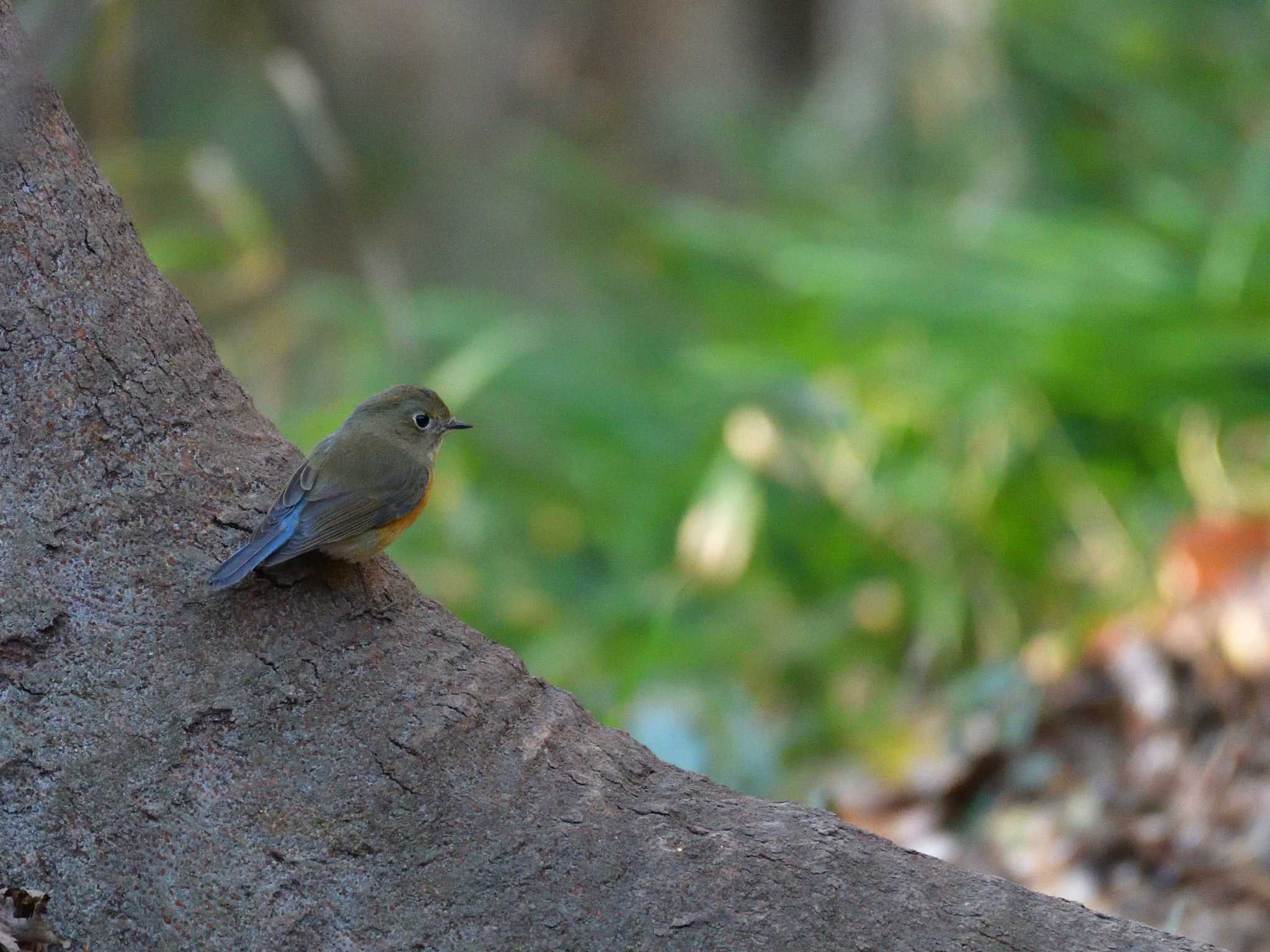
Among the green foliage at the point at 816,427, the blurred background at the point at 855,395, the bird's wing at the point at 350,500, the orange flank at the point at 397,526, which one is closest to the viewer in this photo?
the bird's wing at the point at 350,500

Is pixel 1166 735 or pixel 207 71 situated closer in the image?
pixel 1166 735

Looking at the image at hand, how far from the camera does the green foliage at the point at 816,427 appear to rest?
192 inches

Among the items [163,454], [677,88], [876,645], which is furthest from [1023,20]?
[163,454]

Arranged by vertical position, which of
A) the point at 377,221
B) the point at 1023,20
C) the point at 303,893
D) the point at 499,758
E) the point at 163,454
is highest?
the point at 1023,20

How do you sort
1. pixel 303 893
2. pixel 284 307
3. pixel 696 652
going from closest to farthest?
pixel 303 893 → pixel 696 652 → pixel 284 307

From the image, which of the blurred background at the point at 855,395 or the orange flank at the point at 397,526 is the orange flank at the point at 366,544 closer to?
the orange flank at the point at 397,526

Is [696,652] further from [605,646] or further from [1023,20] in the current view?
[1023,20]

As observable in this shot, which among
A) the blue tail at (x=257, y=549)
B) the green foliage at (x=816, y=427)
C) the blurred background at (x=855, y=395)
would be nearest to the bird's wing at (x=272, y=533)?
the blue tail at (x=257, y=549)

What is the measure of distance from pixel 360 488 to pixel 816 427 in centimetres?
332

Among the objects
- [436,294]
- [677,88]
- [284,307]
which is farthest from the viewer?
[677,88]

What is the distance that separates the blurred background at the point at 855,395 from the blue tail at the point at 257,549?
851 mm

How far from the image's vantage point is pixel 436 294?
666 centimetres

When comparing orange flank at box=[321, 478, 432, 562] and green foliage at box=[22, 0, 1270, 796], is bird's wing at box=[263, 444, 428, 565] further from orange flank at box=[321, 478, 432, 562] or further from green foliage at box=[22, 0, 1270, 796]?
green foliage at box=[22, 0, 1270, 796]

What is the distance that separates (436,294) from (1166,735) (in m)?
4.01
